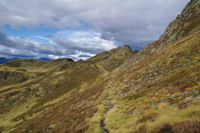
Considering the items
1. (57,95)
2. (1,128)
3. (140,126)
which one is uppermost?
(140,126)

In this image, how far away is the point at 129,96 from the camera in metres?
22.8

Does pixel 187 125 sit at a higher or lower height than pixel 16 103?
higher

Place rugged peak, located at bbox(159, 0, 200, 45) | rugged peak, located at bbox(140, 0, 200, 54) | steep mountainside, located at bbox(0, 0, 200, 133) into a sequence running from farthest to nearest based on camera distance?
rugged peak, located at bbox(140, 0, 200, 54) < rugged peak, located at bbox(159, 0, 200, 45) < steep mountainside, located at bbox(0, 0, 200, 133)

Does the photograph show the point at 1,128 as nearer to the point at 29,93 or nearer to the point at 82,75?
the point at 29,93

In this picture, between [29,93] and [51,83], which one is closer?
[29,93]

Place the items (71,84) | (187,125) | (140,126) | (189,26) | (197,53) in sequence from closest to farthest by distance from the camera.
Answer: (187,125) → (140,126) → (197,53) → (189,26) → (71,84)

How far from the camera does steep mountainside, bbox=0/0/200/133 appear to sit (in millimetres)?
10898

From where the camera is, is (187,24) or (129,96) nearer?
(129,96)

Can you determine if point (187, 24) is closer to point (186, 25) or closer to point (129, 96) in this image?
point (186, 25)

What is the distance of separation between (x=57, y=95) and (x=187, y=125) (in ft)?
215

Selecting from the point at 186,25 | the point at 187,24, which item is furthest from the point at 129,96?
the point at 187,24

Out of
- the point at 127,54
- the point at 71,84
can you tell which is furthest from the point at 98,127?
the point at 127,54

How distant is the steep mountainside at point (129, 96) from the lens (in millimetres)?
10898

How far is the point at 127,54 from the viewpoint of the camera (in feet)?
368
